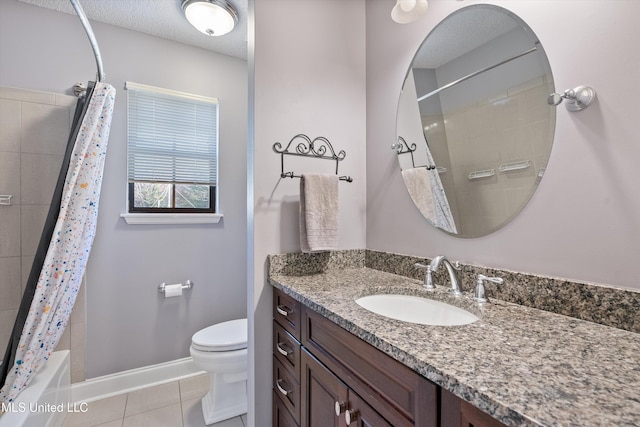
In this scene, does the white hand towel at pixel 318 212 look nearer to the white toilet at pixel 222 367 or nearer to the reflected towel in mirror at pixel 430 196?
the reflected towel in mirror at pixel 430 196

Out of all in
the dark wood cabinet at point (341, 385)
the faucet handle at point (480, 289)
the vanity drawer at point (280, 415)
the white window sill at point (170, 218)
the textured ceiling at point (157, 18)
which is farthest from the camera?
the white window sill at point (170, 218)

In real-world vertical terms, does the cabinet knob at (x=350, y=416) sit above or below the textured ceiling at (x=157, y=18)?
below

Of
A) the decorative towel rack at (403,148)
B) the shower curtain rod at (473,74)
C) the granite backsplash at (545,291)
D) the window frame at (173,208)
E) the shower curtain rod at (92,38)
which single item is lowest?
the granite backsplash at (545,291)

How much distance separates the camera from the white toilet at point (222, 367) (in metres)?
1.71

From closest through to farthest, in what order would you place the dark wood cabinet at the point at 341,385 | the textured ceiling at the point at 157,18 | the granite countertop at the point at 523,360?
1. the granite countertop at the point at 523,360
2. the dark wood cabinet at the point at 341,385
3. the textured ceiling at the point at 157,18

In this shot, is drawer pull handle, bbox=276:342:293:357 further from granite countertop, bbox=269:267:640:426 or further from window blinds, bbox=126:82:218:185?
window blinds, bbox=126:82:218:185

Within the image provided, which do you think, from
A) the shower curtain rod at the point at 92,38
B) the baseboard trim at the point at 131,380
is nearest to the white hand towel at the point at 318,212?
the shower curtain rod at the point at 92,38

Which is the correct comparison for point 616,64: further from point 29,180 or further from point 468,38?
point 29,180

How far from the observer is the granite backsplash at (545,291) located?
754 mm

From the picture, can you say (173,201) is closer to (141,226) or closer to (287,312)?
(141,226)

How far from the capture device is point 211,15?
1828mm

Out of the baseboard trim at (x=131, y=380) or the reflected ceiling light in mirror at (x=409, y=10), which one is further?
the baseboard trim at (x=131, y=380)

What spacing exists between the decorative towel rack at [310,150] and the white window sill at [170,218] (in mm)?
1169

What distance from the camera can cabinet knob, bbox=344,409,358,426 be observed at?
0.81m
